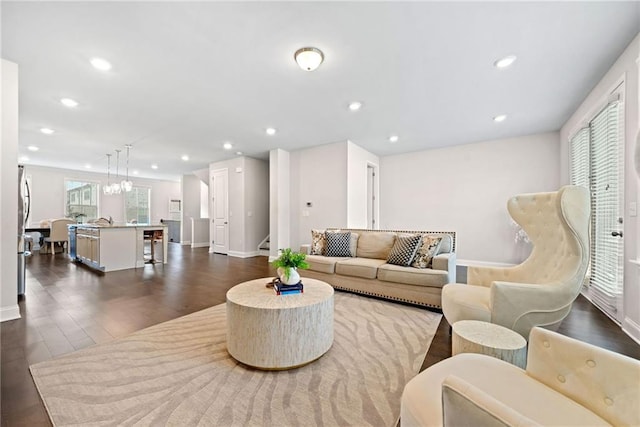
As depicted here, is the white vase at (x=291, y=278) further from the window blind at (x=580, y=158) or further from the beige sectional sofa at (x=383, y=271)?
the window blind at (x=580, y=158)

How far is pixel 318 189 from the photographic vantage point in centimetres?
572

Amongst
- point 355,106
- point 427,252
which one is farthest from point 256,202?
point 427,252

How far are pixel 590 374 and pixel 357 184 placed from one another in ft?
16.2

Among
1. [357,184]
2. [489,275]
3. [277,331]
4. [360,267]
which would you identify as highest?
[357,184]

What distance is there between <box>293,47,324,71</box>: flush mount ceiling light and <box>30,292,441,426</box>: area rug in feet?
8.20

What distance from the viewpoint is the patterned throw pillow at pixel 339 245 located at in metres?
3.85

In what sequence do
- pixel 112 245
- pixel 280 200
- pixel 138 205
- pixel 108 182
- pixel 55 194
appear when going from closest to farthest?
1. pixel 112 245
2. pixel 280 200
3. pixel 55 194
4. pixel 108 182
5. pixel 138 205

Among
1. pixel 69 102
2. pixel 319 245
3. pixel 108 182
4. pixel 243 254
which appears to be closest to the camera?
pixel 69 102

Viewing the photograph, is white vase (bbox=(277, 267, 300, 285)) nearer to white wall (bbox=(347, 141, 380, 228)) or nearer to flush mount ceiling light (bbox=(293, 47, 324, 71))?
flush mount ceiling light (bbox=(293, 47, 324, 71))

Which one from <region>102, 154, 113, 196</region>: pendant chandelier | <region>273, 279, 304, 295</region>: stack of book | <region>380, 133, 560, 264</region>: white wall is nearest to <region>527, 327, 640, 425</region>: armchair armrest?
<region>273, 279, 304, 295</region>: stack of book

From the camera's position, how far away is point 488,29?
2.11m

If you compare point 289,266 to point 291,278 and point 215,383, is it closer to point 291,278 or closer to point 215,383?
point 291,278

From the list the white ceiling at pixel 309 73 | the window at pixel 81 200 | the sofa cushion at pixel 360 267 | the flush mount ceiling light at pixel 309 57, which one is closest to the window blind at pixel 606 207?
the white ceiling at pixel 309 73

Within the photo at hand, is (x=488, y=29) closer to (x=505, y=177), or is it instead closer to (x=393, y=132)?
(x=393, y=132)
